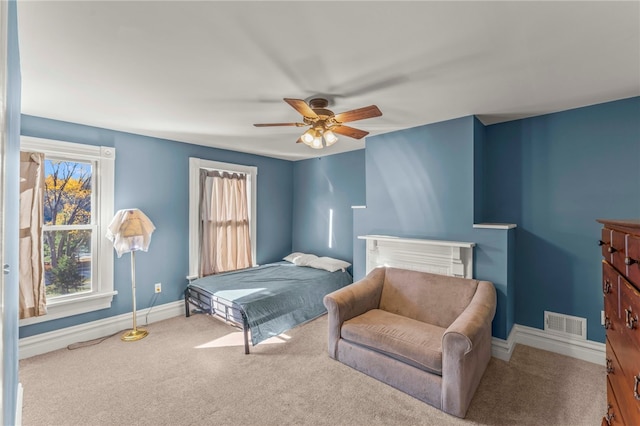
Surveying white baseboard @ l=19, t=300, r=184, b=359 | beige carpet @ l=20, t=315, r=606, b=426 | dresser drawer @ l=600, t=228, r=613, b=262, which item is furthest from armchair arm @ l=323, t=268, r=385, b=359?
white baseboard @ l=19, t=300, r=184, b=359

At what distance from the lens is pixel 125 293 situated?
11.5ft

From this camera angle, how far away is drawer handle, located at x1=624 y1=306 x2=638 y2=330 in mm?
1110

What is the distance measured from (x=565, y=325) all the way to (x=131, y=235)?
178 inches

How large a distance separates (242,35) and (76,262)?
3.20m

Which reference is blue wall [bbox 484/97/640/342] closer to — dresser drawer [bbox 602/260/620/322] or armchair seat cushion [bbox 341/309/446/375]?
armchair seat cushion [bbox 341/309/446/375]

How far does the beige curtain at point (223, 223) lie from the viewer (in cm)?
423

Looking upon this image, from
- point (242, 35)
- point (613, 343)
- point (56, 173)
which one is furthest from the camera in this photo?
point (56, 173)

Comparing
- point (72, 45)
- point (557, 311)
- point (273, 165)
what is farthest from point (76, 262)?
point (557, 311)

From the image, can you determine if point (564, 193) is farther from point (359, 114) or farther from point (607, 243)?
point (359, 114)

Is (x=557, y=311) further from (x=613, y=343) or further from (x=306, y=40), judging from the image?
(x=306, y=40)

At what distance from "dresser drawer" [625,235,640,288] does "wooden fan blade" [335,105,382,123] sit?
58.7 inches

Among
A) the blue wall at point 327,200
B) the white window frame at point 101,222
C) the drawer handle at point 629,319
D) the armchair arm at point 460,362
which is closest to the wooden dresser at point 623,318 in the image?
the drawer handle at point 629,319

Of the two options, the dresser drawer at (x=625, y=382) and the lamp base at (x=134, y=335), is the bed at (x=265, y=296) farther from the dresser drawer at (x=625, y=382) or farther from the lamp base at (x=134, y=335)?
the dresser drawer at (x=625, y=382)

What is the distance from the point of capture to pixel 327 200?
16.4ft
